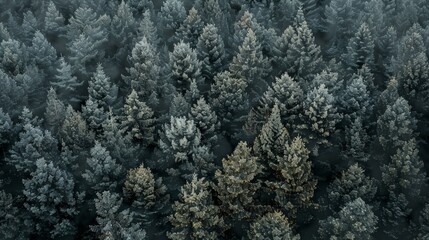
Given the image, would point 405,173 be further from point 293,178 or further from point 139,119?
point 139,119

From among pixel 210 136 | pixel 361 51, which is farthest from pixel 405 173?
pixel 361 51

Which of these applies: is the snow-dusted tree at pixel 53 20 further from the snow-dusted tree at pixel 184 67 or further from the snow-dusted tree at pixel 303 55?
the snow-dusted tree at pixel 303 55

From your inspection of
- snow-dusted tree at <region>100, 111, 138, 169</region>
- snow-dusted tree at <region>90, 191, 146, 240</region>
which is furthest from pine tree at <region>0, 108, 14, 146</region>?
snow-dusted tree at <region>90, 191, 146, 240</region>

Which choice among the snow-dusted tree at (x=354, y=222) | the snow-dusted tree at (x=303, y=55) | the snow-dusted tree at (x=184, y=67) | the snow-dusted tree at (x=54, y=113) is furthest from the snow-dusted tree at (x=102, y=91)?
the snow-dusted tree at (x=354, y=222)

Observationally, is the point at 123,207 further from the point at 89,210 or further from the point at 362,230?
the point at 362,230

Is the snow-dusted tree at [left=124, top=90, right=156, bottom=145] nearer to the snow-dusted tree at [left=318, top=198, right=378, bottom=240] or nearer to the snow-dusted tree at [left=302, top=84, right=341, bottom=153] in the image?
the snow-dusted tree at [left=302, top=84, right=341, bottom=153]

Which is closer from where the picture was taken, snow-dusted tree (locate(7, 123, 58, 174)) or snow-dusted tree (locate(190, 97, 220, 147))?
snow-dusted tree (locate(7, 123, 58, 174))

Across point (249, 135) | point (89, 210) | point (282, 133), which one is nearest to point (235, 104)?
point (249, 135)
